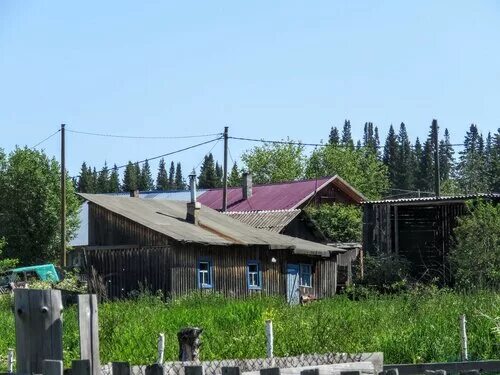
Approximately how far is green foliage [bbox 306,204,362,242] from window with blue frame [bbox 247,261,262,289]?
16.9 m

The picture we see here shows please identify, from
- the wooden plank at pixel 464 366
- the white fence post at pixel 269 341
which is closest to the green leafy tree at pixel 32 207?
the white fence post at pixel 269 341

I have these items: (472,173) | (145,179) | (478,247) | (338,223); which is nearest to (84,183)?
(145,179)

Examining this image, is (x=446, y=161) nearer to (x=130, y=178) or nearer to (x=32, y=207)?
(x=130, y=178)

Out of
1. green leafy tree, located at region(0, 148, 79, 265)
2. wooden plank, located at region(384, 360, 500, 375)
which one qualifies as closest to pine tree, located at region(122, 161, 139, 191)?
green leafy tree, located at region(0, 148, 79, 265)

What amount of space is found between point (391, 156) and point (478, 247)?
118319 mm

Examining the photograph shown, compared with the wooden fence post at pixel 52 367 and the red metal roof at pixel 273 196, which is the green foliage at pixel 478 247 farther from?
the wooden fence post at pixel 52 367

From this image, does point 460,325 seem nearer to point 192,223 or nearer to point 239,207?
point 192,223

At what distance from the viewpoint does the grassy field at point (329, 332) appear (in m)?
15.7

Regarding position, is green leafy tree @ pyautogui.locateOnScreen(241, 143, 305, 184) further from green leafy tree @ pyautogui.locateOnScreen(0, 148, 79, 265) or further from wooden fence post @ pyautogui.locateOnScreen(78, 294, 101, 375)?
wooden fence post @ pyautogui.locateOnScreen(78, 294, 101, 375)

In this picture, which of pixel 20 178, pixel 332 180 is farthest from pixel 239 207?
pixel 20 178

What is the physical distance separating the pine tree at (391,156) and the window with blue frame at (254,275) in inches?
4061

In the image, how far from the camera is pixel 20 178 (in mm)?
68938

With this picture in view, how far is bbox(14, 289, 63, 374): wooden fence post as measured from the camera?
19.9 feet

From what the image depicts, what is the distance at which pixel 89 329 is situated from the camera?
6203 mm
